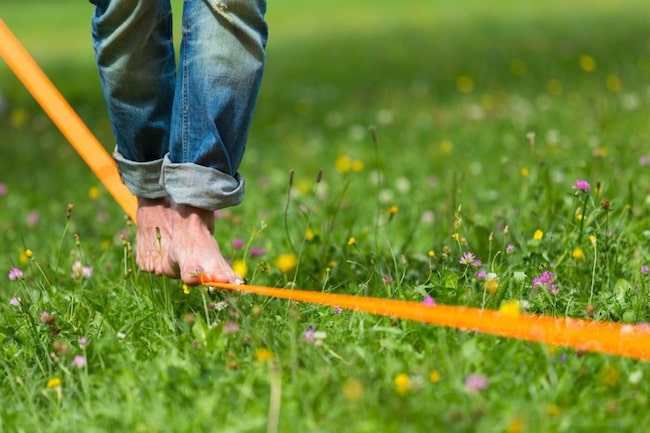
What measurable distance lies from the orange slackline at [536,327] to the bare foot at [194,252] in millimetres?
354

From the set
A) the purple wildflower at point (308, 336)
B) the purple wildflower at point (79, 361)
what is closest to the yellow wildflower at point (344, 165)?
the purple wildflower at point (308, 336)

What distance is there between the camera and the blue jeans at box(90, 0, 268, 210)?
7.73 ft

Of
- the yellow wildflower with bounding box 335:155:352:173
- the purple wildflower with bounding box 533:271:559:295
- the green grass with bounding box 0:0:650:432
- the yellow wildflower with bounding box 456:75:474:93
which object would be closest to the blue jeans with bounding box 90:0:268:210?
the green grass with bounding box 0:0:650:432

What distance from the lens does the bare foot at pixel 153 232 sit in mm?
2490

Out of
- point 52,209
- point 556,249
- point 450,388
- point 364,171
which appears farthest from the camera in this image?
point 364,171

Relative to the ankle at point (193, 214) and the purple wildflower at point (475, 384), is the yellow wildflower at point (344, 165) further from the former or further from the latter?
the purple wildflower at point (475, 384)

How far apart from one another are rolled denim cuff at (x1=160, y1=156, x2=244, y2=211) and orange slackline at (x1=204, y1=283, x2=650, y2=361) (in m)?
0.45

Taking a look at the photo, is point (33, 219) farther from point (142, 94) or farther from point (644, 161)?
point (644, 161)

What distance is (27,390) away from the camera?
2.02 metres

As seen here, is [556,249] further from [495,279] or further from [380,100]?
[380,100]

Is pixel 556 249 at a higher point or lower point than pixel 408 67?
higher

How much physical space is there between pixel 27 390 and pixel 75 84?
636 cm

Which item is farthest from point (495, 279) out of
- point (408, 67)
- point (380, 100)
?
point (408, 67)

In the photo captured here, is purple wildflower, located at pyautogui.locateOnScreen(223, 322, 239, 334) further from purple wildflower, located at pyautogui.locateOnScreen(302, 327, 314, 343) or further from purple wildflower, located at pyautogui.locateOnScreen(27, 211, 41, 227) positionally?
purple wildflower, located at pyautogui.locateOnScreen(27, 211, 41, 227)
